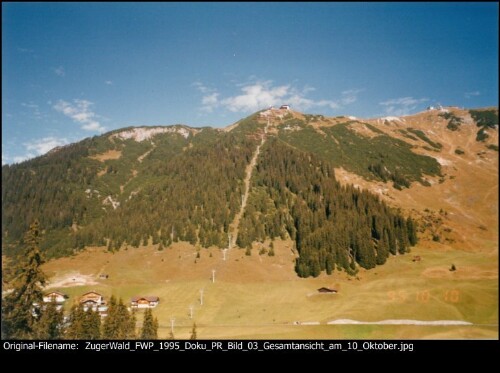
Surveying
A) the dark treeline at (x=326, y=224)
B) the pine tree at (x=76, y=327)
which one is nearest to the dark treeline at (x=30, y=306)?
the pine tree at (x=76, y=327)

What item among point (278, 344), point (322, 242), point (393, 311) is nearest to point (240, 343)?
point (278, 344)

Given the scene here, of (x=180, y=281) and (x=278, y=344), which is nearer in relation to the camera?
(x=278, y=344)

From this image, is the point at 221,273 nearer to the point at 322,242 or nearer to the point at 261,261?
the point at 261,261

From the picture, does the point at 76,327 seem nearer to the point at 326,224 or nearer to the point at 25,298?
the point at 25,298

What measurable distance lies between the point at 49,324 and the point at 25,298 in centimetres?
465

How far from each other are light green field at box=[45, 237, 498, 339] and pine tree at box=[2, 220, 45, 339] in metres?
38.3

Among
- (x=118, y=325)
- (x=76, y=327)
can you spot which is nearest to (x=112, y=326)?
(x=118, y=325)

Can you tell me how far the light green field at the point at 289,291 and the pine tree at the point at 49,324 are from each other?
32422 millimetres

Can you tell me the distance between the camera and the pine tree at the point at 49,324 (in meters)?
42.1

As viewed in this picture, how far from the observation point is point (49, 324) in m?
44.2

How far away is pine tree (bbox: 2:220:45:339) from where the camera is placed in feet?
137

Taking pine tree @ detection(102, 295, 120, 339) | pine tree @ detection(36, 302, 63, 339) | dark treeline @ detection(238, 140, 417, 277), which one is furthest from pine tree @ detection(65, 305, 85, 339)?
dark treeline @ detection(238, 140, 417, 277)

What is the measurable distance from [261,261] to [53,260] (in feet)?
286

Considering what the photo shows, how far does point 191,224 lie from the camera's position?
168 m
